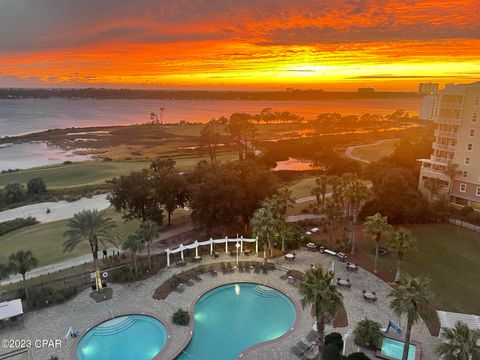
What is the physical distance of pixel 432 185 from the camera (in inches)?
1950

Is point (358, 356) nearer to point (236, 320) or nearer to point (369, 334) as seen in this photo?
point (369, 334)

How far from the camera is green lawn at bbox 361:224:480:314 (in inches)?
1137

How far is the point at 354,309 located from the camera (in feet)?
89.5

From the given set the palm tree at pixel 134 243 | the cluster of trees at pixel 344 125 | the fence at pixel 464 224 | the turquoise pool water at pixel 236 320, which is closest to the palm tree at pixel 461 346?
the turquoise pool water at pixel 236 320

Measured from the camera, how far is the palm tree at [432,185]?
49.5 m

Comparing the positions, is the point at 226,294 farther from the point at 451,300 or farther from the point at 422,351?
the point at 451,300

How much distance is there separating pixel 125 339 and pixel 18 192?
52859mm

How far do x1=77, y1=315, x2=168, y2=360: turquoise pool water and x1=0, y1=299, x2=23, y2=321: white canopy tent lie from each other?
5.40 meters

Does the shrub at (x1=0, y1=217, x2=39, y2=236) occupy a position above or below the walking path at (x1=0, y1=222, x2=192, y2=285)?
below

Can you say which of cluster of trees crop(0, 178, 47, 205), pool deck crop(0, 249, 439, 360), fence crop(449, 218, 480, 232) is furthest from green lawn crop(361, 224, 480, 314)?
cluster of trees crop(0, 178, 47, 205)

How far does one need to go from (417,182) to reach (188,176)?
117ft

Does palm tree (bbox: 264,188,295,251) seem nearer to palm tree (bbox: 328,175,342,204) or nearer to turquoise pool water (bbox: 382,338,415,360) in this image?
palm tree (bbox: 328,175,342,204)

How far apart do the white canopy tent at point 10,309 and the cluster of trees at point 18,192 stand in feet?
148

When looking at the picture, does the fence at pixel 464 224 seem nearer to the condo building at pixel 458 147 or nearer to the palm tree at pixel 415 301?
the condo building at pixel 458 147
